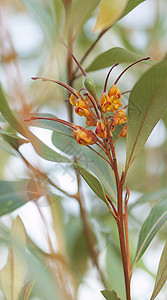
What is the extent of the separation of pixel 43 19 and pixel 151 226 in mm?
351

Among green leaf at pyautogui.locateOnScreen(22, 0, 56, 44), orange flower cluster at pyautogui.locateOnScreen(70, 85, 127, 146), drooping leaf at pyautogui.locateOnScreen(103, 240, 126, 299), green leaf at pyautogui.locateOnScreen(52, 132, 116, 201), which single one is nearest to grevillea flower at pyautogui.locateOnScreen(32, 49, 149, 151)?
orange flower cluster at pyautogui.locateOnScreen(70, 85, 127, 146)

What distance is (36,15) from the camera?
2.05ft

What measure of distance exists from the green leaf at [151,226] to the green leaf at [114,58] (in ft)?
0.55

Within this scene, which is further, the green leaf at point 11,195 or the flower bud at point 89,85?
the green leaf at point 11,195

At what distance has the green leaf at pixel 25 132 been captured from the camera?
0.41 m

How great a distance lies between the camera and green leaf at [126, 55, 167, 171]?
0.35 meters

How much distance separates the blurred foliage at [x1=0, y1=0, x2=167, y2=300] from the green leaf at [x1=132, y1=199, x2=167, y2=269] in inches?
2.6

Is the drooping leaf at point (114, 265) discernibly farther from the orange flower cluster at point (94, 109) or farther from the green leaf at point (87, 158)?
the orange flower cluster at point (94, 109)

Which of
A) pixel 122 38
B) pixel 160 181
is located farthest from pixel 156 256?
pixel 122 38

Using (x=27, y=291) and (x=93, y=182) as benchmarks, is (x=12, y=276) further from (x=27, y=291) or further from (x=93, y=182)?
(x=93, y=182)

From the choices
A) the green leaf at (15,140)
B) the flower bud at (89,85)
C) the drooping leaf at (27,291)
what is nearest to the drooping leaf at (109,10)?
the flower bud at (89,85)

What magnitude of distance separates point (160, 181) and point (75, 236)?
233 millimetres

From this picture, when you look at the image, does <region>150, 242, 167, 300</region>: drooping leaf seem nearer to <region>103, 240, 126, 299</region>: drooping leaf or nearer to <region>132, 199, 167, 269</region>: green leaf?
<region>132, 199, 167, 269</region>: green leaf

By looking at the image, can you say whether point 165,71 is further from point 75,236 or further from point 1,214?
point 75,236
